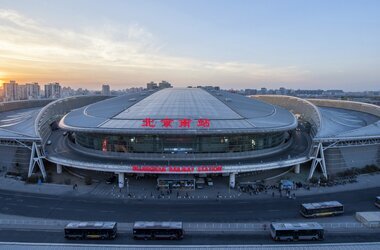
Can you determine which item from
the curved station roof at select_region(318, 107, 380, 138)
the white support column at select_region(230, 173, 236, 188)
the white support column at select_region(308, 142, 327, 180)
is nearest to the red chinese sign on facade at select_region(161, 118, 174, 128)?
the white support column at select_region(230, 173, 236, 188)

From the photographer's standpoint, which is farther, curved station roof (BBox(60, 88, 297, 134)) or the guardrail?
the guardrail

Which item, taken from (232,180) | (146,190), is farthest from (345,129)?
(146,190)

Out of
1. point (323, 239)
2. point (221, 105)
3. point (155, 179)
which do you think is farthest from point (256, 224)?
point (221, 105)

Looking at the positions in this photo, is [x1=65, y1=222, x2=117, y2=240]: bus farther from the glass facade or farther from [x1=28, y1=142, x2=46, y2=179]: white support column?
[x1=28, y1=142, x2=46, y2=179]: white support column

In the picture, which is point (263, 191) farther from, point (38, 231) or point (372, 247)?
point (38, 231)

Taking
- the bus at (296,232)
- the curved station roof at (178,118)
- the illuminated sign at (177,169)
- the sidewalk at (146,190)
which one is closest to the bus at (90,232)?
the sidewalk at (146,190)

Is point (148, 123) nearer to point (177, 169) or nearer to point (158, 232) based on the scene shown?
point (177, 169)

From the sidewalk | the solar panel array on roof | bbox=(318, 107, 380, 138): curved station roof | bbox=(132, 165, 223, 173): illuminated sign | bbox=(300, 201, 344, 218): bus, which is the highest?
the solar panel array on roof

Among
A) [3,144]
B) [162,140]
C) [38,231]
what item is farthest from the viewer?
[3,144]
